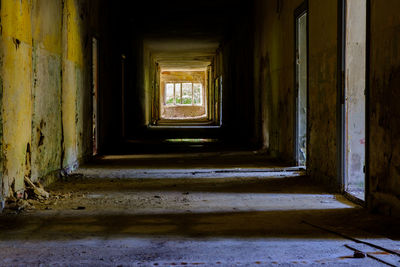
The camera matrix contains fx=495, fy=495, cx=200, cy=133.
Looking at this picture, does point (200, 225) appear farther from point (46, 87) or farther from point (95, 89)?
point (95, 89)

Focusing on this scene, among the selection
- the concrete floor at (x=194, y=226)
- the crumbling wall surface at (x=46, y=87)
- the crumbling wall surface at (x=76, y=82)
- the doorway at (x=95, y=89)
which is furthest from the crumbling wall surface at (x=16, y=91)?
the doorway at (x=95, y=89)

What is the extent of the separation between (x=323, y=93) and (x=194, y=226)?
3028 mm

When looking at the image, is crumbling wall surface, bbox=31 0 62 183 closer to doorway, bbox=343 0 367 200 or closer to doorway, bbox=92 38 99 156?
doorway, bbox=92 38 99 156

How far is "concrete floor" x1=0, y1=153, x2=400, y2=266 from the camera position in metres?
3.24

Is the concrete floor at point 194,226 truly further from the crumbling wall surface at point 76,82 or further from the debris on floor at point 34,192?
the crumbling wall surface at point 76,82

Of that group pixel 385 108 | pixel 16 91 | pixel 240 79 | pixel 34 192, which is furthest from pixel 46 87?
pixel 240 79

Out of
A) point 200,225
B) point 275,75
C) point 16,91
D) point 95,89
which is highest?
point 275,75

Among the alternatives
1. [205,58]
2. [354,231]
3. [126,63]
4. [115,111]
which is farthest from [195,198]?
[205,58]

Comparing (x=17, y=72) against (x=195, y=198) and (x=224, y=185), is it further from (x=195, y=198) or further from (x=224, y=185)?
(x=224, y=185)

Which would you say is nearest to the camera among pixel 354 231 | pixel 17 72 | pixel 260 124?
pixel 354 231

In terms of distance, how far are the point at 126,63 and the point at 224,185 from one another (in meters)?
9.38

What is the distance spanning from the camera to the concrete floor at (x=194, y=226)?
3242 mm

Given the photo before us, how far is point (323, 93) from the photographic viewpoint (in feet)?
20.8

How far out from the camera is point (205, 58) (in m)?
26.1
